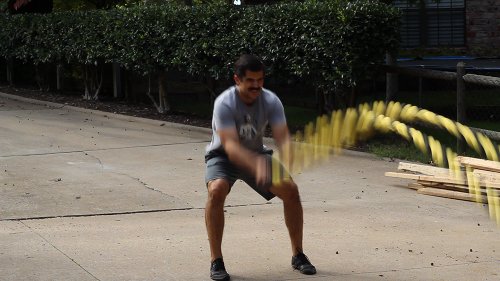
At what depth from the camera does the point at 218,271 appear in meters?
6.77

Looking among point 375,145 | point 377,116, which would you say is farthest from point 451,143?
point 377,116

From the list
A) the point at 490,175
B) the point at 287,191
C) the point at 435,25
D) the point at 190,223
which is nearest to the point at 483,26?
the point at 435,25

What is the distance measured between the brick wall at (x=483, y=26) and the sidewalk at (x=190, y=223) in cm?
1239

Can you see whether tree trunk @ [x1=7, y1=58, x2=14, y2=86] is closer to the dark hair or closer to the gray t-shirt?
the gray t-shirt

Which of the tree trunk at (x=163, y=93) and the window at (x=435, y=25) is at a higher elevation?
the window at (x=435, y=25)

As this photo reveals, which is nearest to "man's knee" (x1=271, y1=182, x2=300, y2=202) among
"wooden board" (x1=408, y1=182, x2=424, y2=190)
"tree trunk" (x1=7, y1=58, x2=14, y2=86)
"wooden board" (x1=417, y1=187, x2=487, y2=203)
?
"wooden board" (x1=417, y1=187, x2=487, y2=203)

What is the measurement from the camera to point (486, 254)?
25.1 ft

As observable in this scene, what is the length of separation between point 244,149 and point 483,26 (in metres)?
18.1

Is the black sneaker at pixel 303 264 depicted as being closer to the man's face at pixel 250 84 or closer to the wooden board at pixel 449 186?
the man's face at pixel 250 84

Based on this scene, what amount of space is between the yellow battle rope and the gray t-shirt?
28 centimetres

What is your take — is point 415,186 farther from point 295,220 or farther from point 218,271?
point 218,271

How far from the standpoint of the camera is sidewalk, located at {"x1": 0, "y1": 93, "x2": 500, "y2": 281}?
716cm

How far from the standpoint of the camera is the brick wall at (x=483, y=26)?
923 inches

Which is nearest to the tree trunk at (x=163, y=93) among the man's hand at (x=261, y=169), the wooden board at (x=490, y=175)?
the wooden board at (x=490, y=175)
